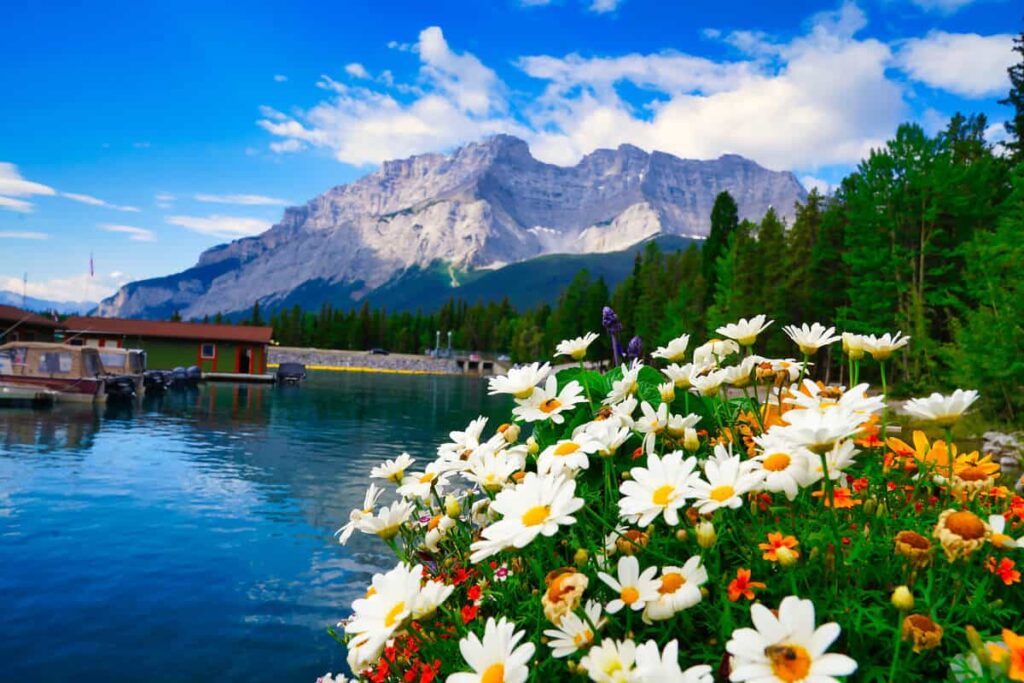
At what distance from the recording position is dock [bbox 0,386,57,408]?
26.3 meters

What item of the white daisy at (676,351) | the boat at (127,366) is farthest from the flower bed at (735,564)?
the boat at (127,366)

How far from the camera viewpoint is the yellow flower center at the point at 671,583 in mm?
1217

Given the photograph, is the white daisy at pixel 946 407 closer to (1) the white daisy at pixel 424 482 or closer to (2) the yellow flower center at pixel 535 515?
(2) the yellow flower center at pixel 535 515

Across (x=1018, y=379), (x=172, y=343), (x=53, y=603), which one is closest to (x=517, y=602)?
(x=53, y=603)

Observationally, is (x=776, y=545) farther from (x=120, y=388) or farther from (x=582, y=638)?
(x=120, y=388)

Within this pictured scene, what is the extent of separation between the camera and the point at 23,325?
39875mm

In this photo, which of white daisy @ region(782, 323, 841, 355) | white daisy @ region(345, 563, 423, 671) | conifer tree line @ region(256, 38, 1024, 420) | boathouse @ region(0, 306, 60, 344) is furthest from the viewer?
boathouse @ region(0, 306, 60, 344)

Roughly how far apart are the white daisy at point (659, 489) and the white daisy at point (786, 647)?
285 millimetres

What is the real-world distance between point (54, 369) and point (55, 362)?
313mm

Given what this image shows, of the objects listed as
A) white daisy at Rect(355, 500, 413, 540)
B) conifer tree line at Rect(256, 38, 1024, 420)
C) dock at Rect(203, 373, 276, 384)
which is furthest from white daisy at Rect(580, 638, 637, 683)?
dock at Rect(203, 373, 276, 384)

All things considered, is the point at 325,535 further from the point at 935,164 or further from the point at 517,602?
the point at 935,164

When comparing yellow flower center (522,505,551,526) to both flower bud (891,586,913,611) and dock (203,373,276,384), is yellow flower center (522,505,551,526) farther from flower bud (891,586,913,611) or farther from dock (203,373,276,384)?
dock (203,373,276,384)

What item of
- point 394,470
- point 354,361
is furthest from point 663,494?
point 354,361

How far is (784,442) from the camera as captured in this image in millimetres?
1335
